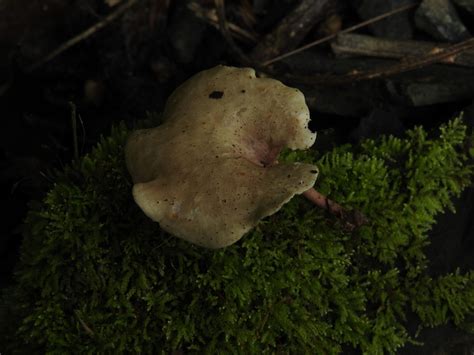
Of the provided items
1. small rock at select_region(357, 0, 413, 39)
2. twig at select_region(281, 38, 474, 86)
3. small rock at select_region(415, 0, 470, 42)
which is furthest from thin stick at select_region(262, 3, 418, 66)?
twig at select_region(281, 38, 474, 86)

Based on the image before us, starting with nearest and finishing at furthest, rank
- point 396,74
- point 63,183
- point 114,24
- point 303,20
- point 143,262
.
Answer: point 143,262 < point 63,183 < point 396,74 < point 303,20 < point 114,24

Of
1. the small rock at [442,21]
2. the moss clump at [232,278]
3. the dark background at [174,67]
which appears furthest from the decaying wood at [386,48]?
the moss clump at [232,278]

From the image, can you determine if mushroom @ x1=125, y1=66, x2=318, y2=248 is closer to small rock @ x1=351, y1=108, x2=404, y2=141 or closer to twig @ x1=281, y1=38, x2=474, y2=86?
small rock @ x1=351, y1=108, x2=404, y2=141

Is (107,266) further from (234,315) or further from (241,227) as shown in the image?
(241,227)

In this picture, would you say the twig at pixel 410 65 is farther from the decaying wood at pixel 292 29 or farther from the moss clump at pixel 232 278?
the moss clump at pixel 232 278

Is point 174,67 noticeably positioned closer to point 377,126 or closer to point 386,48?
point 386,48

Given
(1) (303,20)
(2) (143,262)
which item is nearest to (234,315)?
(2) (143,262)
